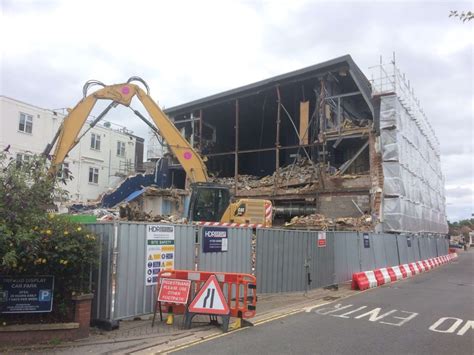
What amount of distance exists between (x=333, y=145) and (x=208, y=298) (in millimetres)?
21409

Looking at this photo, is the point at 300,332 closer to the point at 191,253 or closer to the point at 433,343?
the point at 433,343

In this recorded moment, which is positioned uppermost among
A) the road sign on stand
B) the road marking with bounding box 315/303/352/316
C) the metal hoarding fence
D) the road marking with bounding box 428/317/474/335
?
the metal hoarding fence

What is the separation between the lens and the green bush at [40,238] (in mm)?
6746

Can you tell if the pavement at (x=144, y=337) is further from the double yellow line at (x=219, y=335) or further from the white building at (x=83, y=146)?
the white building at (x=83, y=146)

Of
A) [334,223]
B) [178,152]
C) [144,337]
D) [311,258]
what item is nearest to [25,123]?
[178,152]

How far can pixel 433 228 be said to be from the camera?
123 feet

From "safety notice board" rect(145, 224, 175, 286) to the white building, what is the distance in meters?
20.2

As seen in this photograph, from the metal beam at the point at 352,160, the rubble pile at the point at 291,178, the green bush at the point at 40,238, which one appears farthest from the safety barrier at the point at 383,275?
the green bush at the point at 40,238

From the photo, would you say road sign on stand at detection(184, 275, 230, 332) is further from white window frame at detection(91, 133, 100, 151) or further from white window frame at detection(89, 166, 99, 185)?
white window frame at detection(91, 133, 100, 151)

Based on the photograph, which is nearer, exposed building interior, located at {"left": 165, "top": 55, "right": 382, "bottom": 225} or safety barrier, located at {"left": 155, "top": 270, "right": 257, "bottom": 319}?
safety barrier, located at {"left": 155, "top": 270, "right": 257, "bottom": 319}

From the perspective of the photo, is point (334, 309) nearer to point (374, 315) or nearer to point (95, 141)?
point (374, 315)

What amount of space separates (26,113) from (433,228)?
33.5 m

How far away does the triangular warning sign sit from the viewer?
8453 mm

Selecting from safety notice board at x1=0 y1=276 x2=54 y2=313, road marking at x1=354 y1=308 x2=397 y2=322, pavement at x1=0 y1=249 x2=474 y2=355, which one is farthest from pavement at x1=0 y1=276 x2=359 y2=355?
road marking at x1=354 y1=308 x2=397 y2=322
